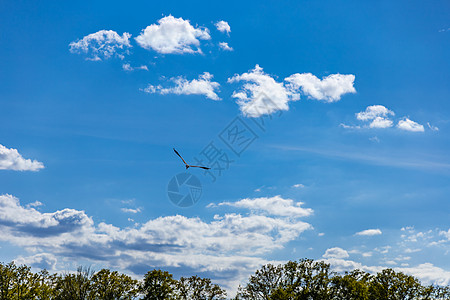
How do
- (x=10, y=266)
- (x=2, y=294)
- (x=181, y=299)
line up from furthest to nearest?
1. (x=181, y=299)
2. (x=10, y=266)
3. (x=2, y=294)

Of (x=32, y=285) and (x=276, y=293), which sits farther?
(x=32, y=285)

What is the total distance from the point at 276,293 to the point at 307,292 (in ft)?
15.6

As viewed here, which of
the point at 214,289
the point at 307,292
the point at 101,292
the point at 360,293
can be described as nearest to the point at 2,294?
the point at 101,292

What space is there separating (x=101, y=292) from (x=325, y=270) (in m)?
29.9

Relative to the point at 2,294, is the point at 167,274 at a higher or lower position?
higher

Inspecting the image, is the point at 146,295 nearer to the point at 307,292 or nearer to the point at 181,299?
the point at 181,299

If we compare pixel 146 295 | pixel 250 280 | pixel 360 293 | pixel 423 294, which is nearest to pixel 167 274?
pixel 146 295

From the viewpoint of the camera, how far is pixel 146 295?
164 ft

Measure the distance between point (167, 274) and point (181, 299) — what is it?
18.6 ft

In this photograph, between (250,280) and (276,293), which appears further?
(250,280)

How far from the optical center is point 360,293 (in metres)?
45.9

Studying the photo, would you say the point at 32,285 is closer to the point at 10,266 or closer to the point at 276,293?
the point at 10,266

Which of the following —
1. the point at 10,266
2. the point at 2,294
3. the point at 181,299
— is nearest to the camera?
the point at 2,294

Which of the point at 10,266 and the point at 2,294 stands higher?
→ the point at 10,266
